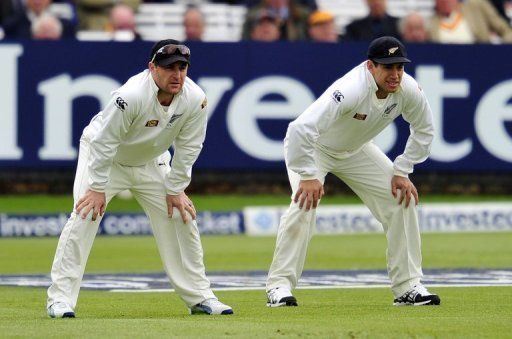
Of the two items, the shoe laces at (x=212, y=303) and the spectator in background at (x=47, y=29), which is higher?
the spectator in background at (x=47, y=29)

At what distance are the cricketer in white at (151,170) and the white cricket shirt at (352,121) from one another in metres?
0.71

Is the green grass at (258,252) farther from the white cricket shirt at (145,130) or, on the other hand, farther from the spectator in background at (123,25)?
the white cricket shirt at (145,130)

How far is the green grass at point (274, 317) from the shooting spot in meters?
7.20

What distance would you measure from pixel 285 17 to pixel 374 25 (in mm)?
1211

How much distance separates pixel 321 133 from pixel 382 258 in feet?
15.4

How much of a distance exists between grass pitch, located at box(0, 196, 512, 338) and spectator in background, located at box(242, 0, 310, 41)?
8.06 ft

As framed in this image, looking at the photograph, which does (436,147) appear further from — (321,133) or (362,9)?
(321,133)

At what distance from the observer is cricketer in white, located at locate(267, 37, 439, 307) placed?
876 cm

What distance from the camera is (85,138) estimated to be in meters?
8.55

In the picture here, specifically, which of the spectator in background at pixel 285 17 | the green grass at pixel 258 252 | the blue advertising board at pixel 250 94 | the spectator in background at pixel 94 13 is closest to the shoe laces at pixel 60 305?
the green grass at pixel 258 252

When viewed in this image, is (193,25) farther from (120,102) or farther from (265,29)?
(120,102)

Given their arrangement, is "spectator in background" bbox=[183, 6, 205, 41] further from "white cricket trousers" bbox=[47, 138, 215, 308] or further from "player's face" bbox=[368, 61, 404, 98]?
"white cricket trousers" bbox=[47, 138, 215, 308]

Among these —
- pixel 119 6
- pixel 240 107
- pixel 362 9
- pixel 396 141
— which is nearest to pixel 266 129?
pixel 240 107

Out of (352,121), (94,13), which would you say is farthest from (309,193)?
(94,13)
